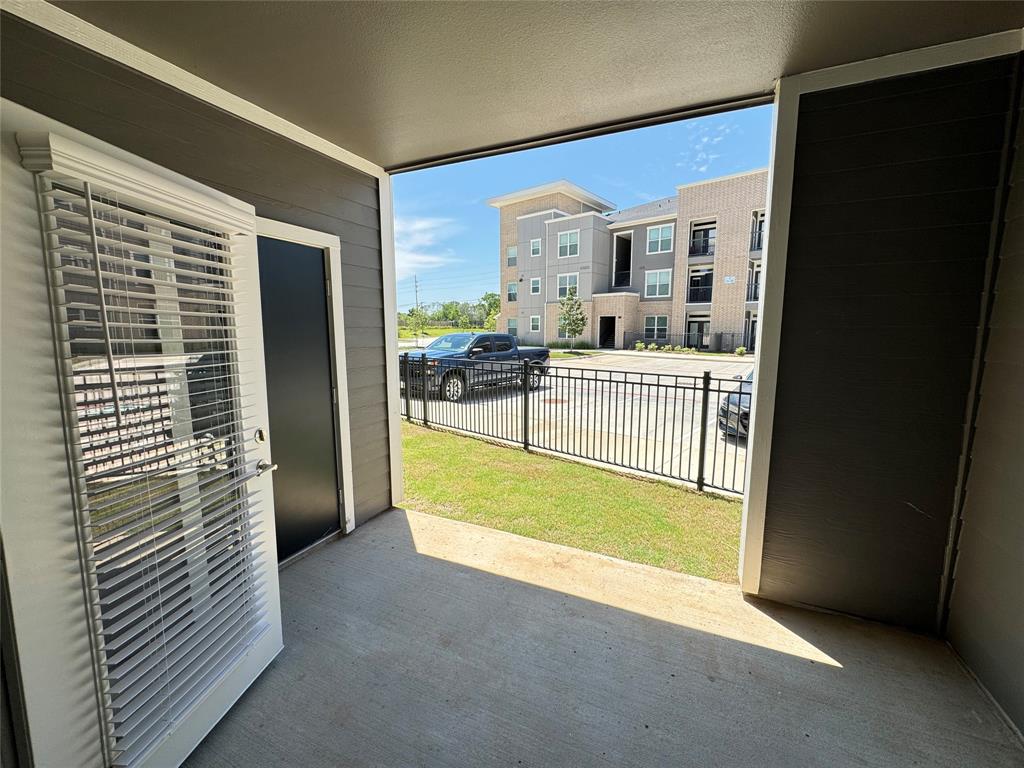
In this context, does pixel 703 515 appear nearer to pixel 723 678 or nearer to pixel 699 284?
pixel 723 678

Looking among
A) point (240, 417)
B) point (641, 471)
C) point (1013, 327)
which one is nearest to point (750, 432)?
point (1013, 327)

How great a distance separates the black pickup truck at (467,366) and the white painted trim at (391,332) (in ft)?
6.71

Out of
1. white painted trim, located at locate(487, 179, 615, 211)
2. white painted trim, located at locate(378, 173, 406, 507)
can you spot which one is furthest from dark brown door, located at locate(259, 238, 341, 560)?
white painted trim, located at locate(487, 179, 615, 211)

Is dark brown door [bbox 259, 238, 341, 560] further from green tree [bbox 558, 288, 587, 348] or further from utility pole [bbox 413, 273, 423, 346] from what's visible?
utility pole [bbox 413, 273, 423, 346]

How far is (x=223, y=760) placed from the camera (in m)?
Answer: 1.52

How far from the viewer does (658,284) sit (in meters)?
21.5

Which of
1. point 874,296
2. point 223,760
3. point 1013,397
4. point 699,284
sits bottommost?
point 223,760

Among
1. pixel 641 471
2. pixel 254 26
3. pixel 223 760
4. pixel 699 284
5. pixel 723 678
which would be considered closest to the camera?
pixel 223 760

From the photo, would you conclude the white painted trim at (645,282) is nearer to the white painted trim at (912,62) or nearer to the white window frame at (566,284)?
the white window frame at (566,284)

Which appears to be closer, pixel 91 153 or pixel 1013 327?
pixel 91 153

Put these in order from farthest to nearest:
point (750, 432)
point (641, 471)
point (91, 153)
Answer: point (641, 471)
point (750, 432)
point (91, 153)

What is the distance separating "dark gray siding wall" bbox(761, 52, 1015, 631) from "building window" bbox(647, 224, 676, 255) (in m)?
20.6

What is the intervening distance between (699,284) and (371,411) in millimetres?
20380

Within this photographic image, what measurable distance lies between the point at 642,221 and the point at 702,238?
9.90 feet
